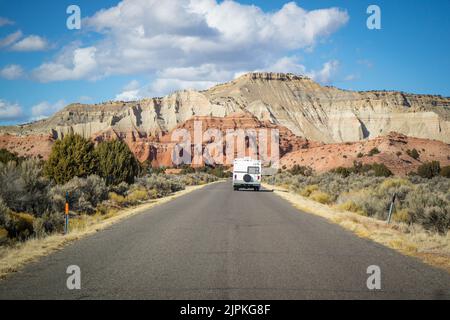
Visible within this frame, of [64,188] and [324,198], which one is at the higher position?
[64,188]

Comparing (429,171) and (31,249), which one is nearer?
(31,249)

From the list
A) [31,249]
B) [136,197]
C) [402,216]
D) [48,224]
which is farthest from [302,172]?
[31,249]

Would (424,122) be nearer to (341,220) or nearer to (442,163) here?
(442,163)

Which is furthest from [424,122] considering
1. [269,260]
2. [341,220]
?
[269,260]

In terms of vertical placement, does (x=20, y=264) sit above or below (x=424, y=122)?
below

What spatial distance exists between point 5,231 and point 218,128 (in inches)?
4723

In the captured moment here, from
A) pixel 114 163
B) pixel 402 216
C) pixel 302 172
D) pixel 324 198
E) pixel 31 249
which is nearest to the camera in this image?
pixel 31 249

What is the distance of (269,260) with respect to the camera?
847 centimetres

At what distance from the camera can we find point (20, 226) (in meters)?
12.6

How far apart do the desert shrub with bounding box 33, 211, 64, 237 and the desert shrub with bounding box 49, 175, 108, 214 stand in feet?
3.81

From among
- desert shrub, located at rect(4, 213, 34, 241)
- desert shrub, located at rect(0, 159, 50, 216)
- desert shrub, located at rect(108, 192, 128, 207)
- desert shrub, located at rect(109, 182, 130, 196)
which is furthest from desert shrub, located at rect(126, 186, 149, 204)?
desert shrub, located at rect(4, 213, 34, 241)

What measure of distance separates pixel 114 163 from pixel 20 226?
748 inches

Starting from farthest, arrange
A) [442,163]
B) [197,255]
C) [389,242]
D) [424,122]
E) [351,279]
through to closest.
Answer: [424,122] < [442,163] < [389,242] < [197,255] < [351,279]

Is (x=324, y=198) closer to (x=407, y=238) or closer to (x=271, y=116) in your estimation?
(x=407, y=238)
